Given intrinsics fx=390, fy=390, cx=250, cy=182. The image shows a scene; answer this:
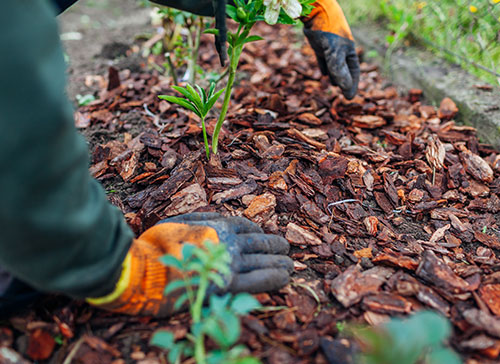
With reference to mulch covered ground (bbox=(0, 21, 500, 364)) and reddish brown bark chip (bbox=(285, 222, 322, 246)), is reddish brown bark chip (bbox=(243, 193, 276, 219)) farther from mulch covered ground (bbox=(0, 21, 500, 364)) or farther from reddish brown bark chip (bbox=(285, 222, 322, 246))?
reddish brown bark chip (bbox=(285, 222, 322, 246))

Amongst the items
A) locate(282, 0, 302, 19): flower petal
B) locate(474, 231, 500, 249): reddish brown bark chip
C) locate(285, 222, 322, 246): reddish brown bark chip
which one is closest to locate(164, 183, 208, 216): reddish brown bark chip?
locate(285, 222, 322, 246): reddish brown bark chip

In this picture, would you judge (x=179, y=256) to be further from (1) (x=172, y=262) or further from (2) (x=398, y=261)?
(2) (x=398, y=261)

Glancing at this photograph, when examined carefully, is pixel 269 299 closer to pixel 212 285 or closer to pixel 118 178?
pixel 212 285

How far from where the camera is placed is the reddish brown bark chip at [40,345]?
Result: 1.22 m

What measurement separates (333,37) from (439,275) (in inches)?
59.4

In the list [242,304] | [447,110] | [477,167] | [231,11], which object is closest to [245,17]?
[231,11]

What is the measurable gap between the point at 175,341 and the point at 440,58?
9.89ft

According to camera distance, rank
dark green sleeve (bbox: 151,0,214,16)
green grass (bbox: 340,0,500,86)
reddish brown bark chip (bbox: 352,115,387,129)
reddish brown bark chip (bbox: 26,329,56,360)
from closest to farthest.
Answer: reddish brown bark chip (bbox: 26,329,56,360)
dark green sleeve (bbox: 151,0,214,16)
reddish brown bark chip (bbox: 352,115,387,129)
green grass (bbox: 340,0,500,86)

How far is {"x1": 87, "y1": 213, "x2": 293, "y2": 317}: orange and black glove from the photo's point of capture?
4.13ft

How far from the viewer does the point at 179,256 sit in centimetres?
129

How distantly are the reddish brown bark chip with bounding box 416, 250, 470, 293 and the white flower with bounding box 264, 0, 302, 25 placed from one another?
3.55ft

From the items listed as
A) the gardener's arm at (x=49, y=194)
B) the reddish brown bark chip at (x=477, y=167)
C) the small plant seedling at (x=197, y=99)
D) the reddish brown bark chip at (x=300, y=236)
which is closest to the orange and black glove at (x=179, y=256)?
the gardener's arm at (x=49, y=194)

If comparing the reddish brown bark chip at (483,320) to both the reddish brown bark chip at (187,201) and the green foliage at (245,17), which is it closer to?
the reddish brown bark chip at (187,201)

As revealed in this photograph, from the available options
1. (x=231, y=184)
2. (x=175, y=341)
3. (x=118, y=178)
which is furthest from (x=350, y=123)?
(x=175, y=341)
